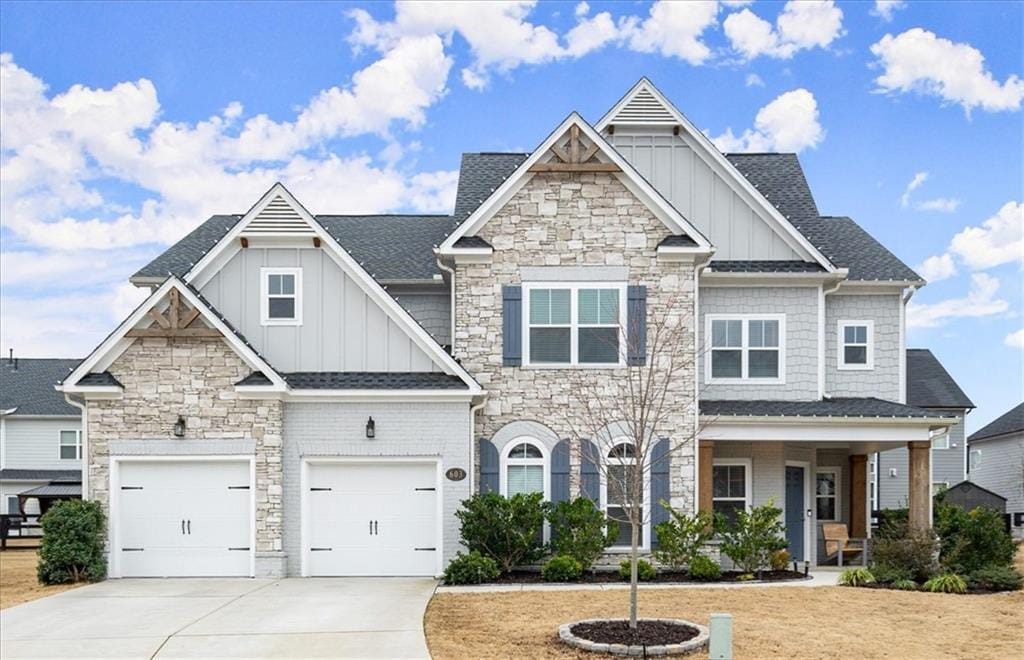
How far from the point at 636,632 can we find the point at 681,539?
21.2 feet

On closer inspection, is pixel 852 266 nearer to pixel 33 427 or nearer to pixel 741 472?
pixel 741 472

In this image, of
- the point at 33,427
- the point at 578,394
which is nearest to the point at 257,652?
the point at 578,394

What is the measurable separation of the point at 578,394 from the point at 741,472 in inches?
169

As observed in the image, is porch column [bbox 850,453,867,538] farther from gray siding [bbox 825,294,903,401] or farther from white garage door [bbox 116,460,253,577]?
white garage door [bbox 116,460,253,577]

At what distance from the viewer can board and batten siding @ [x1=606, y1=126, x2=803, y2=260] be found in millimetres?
21156

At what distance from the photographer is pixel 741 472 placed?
2119 centimetres

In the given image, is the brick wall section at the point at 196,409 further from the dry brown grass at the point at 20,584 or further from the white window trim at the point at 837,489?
the white window trim at the point at 837,489

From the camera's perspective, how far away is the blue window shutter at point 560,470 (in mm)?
19250

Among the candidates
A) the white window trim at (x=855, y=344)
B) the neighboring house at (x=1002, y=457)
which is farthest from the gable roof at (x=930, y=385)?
the white window trim at (x=855, y=344)

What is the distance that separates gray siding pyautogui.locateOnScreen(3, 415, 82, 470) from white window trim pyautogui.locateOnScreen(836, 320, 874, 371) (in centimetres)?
2980

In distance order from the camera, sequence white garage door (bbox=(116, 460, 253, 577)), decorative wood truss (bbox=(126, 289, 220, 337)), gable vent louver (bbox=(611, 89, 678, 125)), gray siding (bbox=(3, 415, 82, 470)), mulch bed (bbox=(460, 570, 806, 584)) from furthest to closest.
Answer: gray siding (bbox=(3, 415, 82, 470)) < gable vent louver (bbox=(611, 89, 678, 125)) < white garage door (bbox=(116, 460, 253, 577)) < decorative wood truss (bbox=(126, 289, 220, 337)) < mulch bed (bbox=(460, 570, 806, 584))

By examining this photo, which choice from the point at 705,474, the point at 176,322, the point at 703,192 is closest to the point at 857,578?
the point at 705,474

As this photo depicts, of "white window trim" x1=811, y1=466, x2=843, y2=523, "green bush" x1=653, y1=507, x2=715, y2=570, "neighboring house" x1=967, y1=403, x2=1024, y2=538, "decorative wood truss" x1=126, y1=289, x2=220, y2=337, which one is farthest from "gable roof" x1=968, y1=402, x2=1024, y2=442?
"decorative wood truss" x1=126, y1=289, x2=220, y2=337

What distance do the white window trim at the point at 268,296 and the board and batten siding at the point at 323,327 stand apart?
7cm
